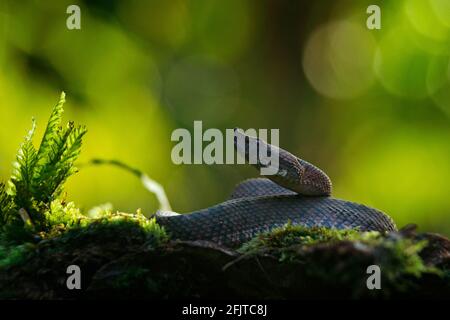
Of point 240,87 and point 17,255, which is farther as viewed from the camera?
point 240,87

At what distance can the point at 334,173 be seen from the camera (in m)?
13.1

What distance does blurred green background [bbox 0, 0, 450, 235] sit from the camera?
12.6 meters

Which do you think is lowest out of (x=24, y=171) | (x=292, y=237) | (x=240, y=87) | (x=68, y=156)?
(x=292, y=237)

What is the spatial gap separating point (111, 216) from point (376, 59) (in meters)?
11.3

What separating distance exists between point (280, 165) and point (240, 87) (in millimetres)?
10657

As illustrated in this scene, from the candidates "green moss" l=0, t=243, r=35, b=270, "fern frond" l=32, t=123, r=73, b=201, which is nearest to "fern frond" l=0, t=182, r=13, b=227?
"fern frond" l=32, t=123, r=73, b=201

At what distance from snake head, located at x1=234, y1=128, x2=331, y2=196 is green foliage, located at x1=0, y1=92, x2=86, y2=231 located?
4.48 feet

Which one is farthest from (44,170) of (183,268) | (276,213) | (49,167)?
(276,213)

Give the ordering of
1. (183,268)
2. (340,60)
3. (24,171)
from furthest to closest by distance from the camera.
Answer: (340,60)
(24,171)
(183,268)

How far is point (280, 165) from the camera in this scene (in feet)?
15.4

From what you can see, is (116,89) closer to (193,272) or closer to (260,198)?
(260,198)

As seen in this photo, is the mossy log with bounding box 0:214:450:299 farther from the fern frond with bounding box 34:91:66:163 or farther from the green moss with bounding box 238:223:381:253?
the fern frond with bounding box 34:91:66:163

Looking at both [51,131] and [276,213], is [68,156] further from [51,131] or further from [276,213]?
[276,213]

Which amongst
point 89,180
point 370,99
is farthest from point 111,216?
point 370,99
